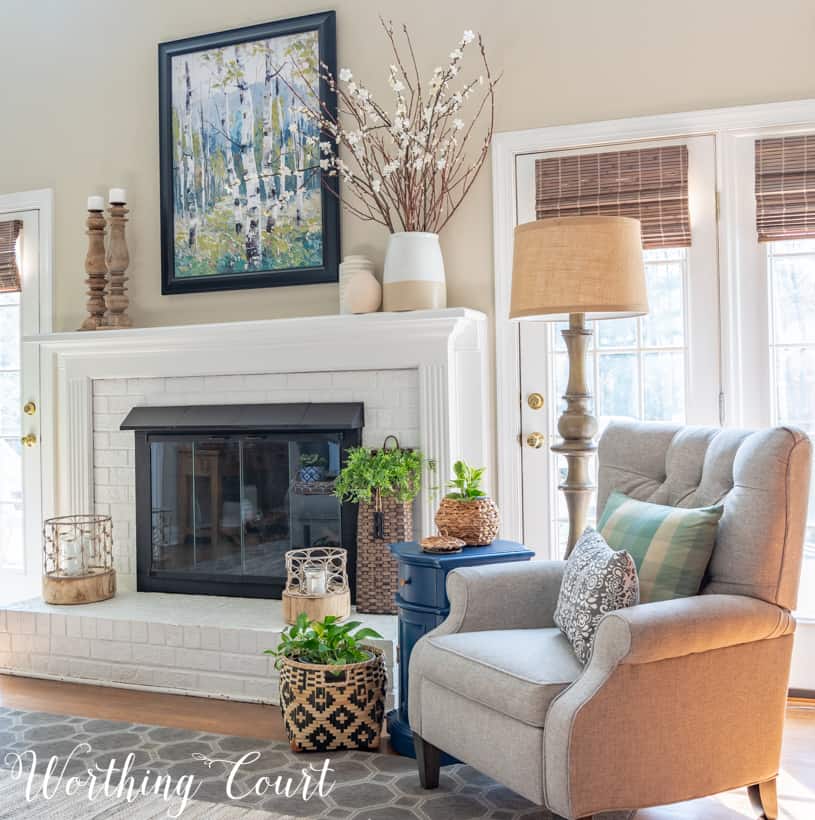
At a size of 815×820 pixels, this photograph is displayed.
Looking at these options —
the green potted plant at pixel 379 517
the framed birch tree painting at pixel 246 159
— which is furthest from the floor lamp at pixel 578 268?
the framed birch tree painting at pixel 246 159

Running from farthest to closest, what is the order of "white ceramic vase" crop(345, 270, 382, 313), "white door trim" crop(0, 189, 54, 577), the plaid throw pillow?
"white door trim" crop(0, 189, 54, 577)
"white ceramic vase" crop(345, 270, 382, 313)
the plaid throw pillow

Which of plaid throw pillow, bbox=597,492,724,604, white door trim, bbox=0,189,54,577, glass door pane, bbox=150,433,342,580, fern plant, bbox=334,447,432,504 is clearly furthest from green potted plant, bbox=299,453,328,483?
plaid throw pillow, bbox=597,492,724,604

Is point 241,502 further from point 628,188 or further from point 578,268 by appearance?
point 628,188

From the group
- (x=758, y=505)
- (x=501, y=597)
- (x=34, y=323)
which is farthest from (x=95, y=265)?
(x=758, y=505)

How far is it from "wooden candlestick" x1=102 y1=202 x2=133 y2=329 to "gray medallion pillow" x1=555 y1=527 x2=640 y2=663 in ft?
8.47

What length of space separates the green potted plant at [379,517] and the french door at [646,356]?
1.57 feet

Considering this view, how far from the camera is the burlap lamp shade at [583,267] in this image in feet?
8.71

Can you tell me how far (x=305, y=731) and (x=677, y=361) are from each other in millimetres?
1873

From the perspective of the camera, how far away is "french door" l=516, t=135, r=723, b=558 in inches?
133

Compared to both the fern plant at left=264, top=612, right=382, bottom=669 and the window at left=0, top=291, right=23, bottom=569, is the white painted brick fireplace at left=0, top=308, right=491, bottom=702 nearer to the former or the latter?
the fern plant at left=264, top=612, right=382, bottom=669

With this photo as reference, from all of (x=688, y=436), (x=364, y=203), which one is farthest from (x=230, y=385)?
(x=688, y=436)

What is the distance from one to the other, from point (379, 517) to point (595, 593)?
141cm

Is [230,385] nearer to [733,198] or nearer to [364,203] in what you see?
[364,203]

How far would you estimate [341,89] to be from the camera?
3812 mm
